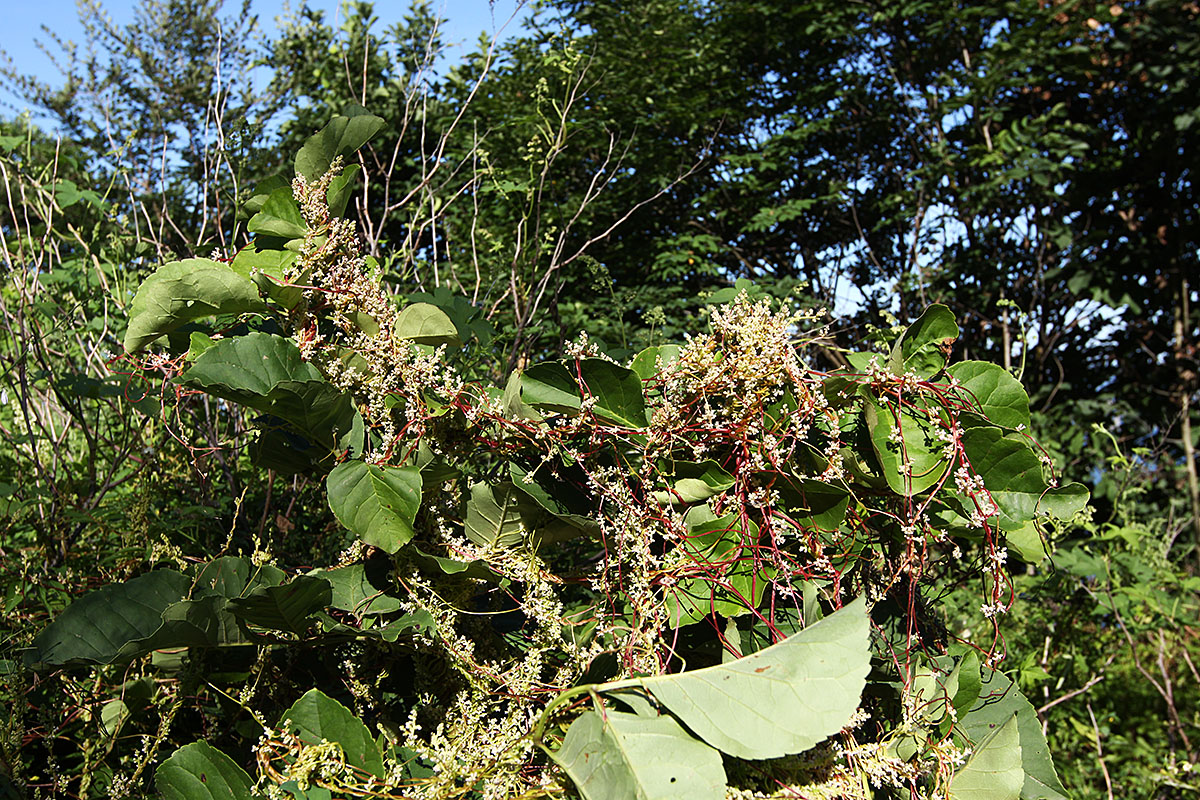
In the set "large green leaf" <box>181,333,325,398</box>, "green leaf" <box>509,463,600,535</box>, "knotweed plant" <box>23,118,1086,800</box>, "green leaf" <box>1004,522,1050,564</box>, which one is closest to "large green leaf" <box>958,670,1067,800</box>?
"knotweed plant" <box>23,118,1086,800</box>

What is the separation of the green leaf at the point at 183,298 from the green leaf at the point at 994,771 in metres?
1.09

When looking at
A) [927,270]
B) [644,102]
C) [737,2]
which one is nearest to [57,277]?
[644,102]

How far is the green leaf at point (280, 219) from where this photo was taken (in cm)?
117

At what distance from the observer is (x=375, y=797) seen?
960 mm

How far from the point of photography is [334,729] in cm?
100

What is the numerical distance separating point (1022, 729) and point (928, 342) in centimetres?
55

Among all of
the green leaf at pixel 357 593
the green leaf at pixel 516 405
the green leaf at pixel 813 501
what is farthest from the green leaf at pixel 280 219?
the green leaf at pixel 813 501

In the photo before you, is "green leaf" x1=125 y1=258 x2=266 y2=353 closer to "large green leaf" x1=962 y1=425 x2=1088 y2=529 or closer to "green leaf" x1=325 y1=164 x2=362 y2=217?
"green leaf" x1=325 y1=164 x2=362 y2=217

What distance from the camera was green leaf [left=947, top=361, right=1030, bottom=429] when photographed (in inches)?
43.5

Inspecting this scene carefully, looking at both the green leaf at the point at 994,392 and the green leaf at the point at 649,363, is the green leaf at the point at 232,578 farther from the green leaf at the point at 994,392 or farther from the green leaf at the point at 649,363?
the green leaf at the point at 994,392

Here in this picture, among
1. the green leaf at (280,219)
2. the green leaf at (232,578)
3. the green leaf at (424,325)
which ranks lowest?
the green leaf at (232,578)

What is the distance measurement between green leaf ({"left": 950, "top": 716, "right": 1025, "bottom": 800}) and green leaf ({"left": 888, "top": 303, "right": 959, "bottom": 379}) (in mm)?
465

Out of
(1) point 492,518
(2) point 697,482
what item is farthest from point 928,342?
(1) point 492,518

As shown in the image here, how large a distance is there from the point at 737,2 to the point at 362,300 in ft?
18.2
